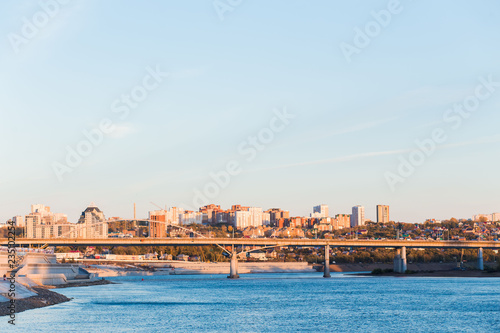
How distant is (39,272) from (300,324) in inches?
2995

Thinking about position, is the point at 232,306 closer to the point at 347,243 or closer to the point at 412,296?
the point at 412,296

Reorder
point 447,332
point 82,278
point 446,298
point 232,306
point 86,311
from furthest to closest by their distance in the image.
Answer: point 82,278
point 446,298
point 232,306
point 86,311
point 447,332

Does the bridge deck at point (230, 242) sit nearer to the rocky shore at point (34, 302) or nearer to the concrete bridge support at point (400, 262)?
the concrete bridge support at point (400, 262)

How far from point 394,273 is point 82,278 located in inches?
2827

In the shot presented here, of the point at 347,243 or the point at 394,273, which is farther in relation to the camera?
the point at 394,273

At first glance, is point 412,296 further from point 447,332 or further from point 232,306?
point 447,332

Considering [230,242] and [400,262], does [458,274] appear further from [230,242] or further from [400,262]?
[230,242]

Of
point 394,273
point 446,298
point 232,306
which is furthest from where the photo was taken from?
point 394,273

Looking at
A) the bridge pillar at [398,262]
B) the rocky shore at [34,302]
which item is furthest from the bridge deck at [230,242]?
the rocky shore at [34,302]

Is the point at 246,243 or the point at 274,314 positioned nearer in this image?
the point at 274,314

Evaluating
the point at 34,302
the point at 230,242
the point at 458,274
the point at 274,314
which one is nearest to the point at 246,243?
the point at 230,242

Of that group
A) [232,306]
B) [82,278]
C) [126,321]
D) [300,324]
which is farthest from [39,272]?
[300,324]

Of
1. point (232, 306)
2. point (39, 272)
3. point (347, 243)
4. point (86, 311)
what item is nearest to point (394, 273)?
point (347, 243)

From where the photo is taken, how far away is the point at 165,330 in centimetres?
5556
